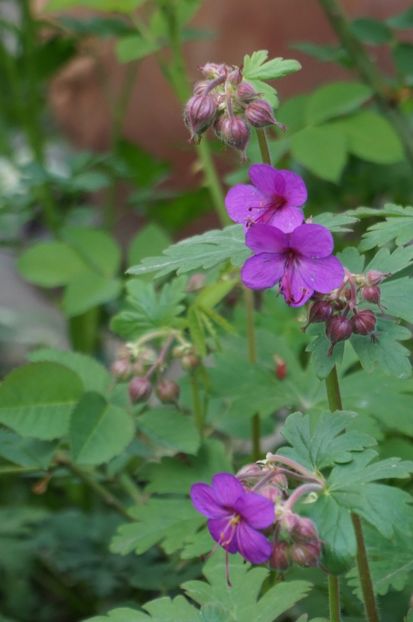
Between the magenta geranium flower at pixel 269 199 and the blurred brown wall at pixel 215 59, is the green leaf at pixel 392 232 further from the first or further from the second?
the blurred brown wall at pixel 215 59

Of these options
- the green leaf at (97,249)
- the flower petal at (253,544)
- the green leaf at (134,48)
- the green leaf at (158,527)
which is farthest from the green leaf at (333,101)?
the flower petal at (253,544)

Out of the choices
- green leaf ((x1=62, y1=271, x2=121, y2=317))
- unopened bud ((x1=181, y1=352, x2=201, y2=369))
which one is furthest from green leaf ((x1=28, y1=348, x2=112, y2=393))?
green leaf ((x1=62, y1=271, x2=121, y2=317))

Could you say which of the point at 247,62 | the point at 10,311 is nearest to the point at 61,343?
the point at 10,311

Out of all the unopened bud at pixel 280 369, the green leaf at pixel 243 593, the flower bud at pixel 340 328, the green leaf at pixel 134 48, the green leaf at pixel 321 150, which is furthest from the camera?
the green leaf at pixel 134 48

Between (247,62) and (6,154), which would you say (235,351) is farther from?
(6,154)

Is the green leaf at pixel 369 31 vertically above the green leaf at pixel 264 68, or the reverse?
the green leaf at pixel 369 31

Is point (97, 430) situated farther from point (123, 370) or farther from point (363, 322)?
point (363, 322)

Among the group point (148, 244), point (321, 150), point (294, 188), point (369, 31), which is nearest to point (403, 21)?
point (369, 31)
